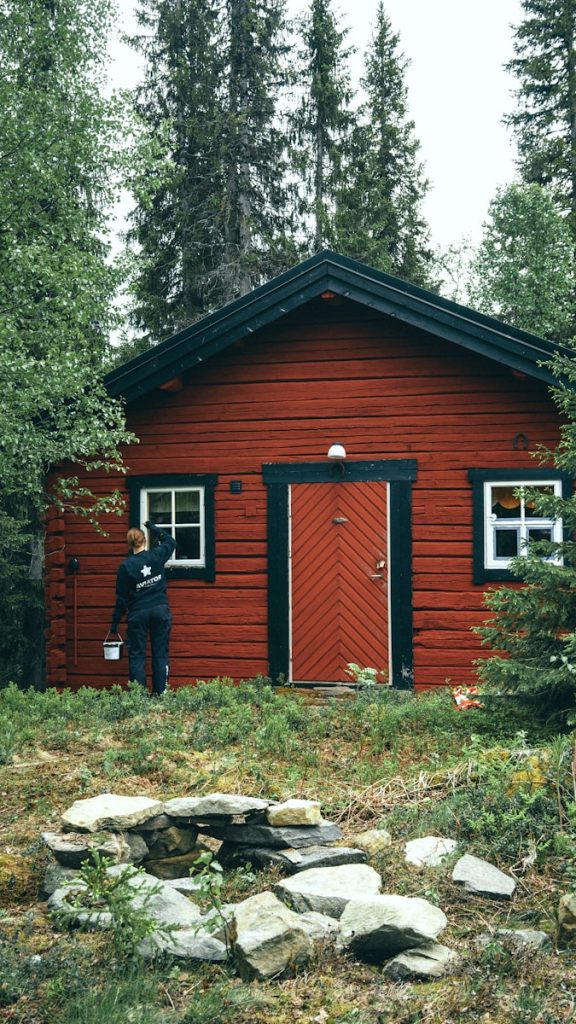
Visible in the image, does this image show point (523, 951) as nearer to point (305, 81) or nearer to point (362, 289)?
point (362, 289)

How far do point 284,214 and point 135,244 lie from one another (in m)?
3.92

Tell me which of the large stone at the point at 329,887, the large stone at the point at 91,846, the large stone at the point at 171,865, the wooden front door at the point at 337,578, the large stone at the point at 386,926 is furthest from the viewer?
the wooden front door at the point at 337,578

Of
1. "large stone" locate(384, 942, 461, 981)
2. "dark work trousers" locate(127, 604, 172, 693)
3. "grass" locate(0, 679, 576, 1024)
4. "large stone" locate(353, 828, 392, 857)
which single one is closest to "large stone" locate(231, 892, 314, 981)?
"grass" locate(0, 679, 576, 1024)

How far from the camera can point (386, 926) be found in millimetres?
4219

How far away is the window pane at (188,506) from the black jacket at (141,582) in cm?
191

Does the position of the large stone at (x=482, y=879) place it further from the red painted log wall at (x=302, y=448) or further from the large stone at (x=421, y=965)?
the red painted log wall at (x=302, y=448)

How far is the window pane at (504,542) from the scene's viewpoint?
1163 cm

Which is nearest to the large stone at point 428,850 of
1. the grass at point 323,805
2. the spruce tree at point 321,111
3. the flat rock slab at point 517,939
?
the grass at point 323,805

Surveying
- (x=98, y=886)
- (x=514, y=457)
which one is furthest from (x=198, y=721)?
(x=514, y=457)

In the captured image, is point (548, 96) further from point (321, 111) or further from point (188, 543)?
point (188, 543)

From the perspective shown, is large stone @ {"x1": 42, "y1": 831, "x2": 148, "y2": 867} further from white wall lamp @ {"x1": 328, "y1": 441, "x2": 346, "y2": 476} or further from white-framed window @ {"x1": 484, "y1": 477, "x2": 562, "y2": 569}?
white-framed window @ {"x1": 484, "y1": 477, "x2": 562, "y2": 569}

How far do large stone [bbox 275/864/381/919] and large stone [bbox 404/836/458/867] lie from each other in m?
0.33

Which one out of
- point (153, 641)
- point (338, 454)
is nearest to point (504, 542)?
point (338, 454)

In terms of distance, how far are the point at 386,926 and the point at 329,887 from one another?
0.72 m
